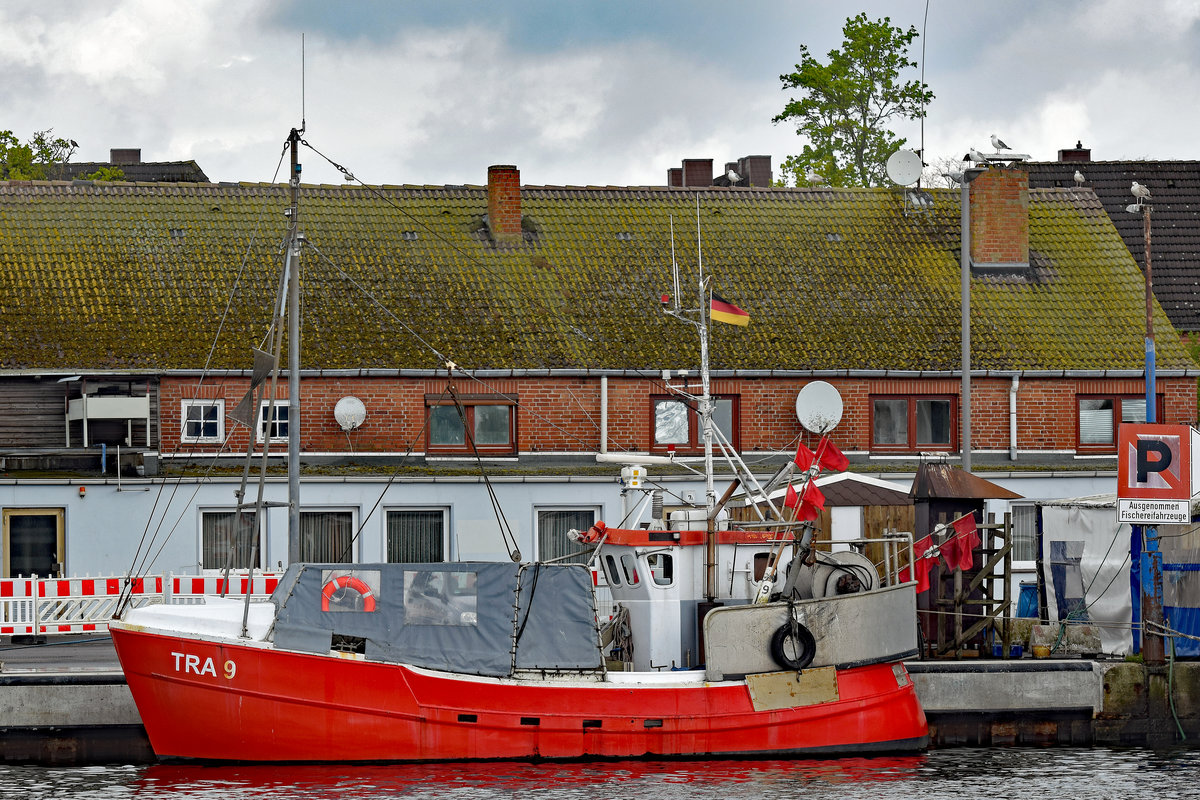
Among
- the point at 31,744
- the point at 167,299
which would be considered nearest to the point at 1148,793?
the point at 31,744

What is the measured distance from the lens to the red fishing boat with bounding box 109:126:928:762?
2269 cm

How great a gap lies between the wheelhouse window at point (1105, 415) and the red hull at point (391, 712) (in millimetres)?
14636

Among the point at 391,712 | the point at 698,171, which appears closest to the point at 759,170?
the point at 698,171

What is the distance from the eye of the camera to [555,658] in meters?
23.4

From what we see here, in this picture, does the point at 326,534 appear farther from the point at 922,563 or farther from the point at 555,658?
the point at 922,563

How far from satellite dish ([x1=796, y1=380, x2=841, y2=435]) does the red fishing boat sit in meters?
8.93

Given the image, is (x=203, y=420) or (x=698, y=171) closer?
(x=203, y=420)

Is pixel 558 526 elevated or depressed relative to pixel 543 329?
depressed

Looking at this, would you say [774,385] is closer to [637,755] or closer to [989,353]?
[989,353]

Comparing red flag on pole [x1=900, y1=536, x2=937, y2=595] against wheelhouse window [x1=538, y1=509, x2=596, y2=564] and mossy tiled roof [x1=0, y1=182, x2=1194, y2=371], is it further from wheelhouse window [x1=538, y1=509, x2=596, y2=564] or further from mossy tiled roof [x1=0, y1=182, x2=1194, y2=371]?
mossy tiled roof [x1=0, y1=182, x2=1194, y2=371]

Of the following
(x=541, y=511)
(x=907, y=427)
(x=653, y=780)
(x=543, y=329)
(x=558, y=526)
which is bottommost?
(x=653, y=780)

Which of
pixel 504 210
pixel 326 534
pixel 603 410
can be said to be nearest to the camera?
pixel 326 534

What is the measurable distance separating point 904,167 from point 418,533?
1379cm

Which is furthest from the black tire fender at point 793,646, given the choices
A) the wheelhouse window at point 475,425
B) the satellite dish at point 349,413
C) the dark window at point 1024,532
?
the satellite dish at point 349,413
